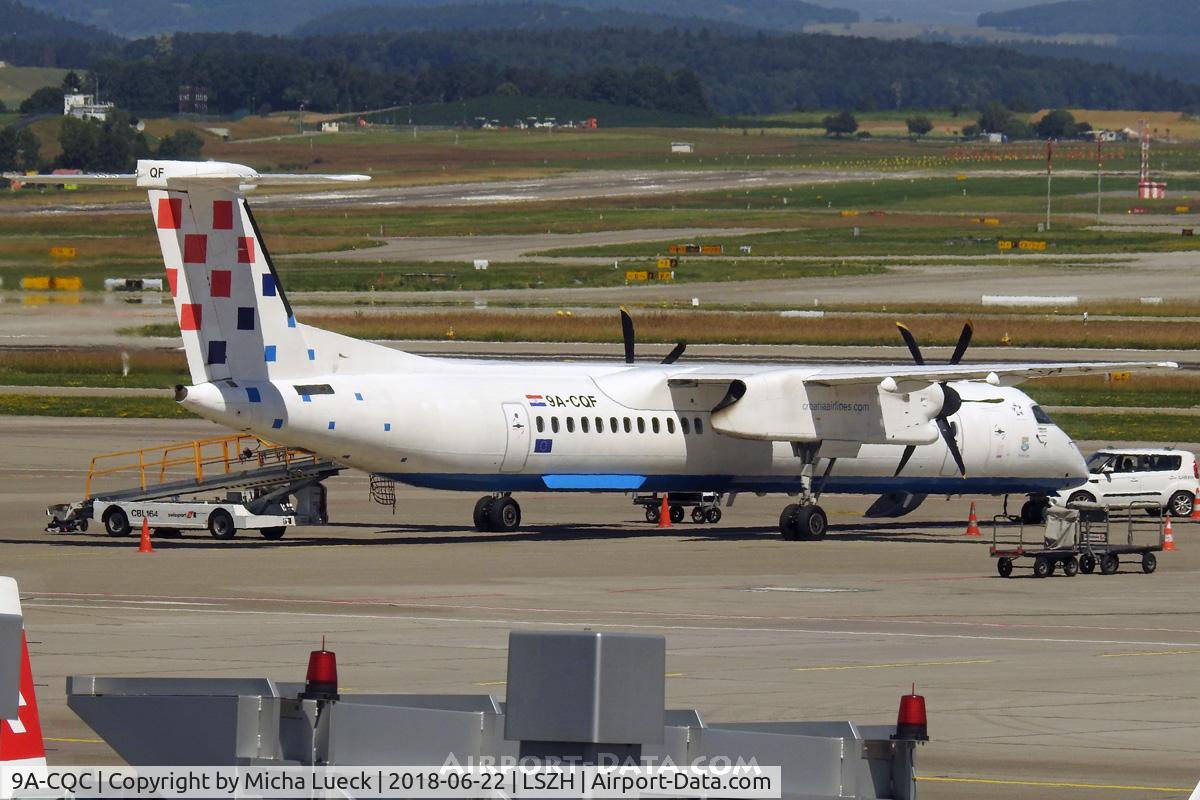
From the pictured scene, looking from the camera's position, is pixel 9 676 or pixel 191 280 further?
pixel 191 280

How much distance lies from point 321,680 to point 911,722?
2.80 m

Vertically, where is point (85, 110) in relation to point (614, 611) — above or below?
above

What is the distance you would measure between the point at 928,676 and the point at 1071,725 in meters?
3.18

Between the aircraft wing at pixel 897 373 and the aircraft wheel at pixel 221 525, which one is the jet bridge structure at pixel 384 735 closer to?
the aircraft wheel at pixel 221 525

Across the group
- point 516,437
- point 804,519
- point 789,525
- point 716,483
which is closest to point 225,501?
point 516,437

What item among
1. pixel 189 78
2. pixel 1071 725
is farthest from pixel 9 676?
pixel 189 78

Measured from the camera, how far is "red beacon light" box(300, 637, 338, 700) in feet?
30.2

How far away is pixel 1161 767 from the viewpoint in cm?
1714

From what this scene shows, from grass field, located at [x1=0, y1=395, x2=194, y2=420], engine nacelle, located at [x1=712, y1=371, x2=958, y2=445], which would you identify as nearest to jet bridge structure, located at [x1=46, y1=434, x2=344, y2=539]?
engine nacelle, located at [x1=712, y1=371, x2=958, y2=445]

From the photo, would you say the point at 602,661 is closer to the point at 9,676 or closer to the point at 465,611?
the point at 9,676

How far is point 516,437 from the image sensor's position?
36.9 meters

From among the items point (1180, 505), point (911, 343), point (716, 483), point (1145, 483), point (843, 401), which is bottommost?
point (1180, 505)

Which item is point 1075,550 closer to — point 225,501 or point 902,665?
point 902,665

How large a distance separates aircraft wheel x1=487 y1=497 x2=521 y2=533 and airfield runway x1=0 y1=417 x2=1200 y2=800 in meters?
0.42
